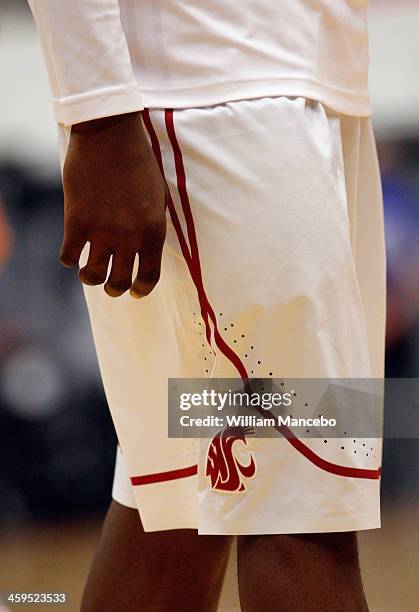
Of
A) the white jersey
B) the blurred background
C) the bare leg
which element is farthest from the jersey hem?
the blurred background

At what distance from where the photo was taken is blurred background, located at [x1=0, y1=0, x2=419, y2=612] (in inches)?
95.3

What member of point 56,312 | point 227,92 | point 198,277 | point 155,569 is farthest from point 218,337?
point 56,312

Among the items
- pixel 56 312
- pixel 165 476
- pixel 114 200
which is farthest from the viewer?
pixel 56 312

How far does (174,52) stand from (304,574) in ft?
1.47

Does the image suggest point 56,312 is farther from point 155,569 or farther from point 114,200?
point 114,200

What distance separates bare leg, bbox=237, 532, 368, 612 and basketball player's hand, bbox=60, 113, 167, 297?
25cm

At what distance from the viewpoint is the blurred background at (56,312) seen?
2.42 meters

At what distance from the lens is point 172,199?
88cm

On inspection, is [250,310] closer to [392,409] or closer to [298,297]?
[298,297]

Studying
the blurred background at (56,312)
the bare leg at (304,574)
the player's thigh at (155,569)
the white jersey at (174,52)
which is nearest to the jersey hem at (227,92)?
the white jersey at (174,52)

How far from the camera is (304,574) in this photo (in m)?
0.85

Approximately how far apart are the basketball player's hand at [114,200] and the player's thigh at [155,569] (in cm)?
40

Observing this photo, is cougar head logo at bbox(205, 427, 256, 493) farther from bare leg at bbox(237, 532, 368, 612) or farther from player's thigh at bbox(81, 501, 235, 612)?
player's thigh at bbox(81, 501, 235, 612)
